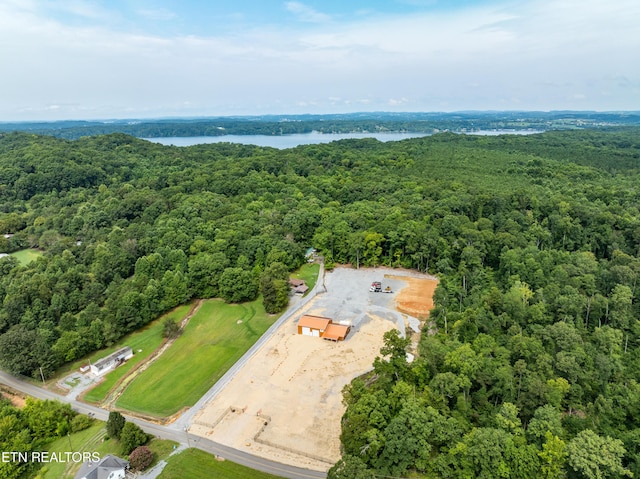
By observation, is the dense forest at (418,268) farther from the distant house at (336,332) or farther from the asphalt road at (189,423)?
the distant house at (336,332)

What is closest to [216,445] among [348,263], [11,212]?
[348,263]

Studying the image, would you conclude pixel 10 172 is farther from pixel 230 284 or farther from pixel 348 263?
pixel 348 263

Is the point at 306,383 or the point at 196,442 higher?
the point at 306,383

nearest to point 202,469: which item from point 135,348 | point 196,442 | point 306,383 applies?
point 196,442

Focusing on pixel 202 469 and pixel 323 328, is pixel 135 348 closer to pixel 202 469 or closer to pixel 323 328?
pixel 202 469

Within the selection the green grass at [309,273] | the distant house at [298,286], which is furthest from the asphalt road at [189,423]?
the green grass at [309,273]

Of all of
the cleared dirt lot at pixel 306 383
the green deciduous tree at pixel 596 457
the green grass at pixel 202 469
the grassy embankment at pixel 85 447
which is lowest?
the grassy embankment at pixel 85 447
